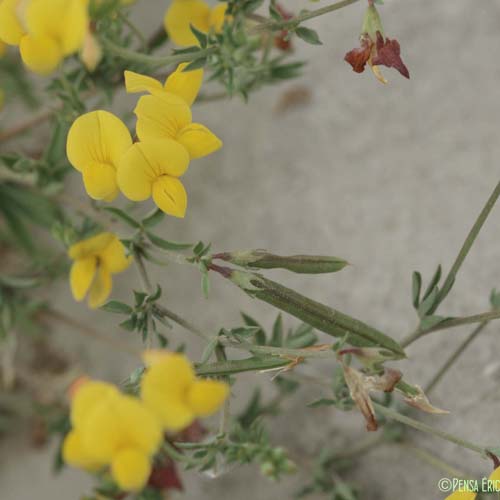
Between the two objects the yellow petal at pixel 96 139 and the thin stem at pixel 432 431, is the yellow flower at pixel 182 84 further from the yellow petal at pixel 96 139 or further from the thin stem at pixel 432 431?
the thin stem at pixel 432 431

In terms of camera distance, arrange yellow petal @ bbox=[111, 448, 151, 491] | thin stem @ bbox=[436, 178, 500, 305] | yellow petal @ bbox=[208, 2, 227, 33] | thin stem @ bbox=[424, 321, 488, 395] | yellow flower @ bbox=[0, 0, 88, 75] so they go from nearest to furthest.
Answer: yellow petal @ bbox=[111, 448, 151, 491], yellow flower @ bbox=[0, 0, 88, 75], thin stem @ bbox=[436, 178, 500, 305], thin stem @ bbox=[424, 321, 488, 395], yellow petal @ bbox=[208, 2, 227, 33]

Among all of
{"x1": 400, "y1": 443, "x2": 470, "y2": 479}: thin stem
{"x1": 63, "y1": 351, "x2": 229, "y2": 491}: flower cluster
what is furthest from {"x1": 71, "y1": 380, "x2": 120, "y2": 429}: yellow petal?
{"x1": 400, "y1": 443, "x2": 470, "y2": 479}: thin stem

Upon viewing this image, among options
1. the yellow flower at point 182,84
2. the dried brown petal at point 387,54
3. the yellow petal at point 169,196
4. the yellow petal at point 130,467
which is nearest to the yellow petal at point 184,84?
the yellow flower at point 182,84

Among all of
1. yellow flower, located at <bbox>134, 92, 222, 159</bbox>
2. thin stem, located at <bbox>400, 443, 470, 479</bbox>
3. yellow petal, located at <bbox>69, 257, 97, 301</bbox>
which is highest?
yellow flower, located at <bbox>134, 92, 222, 159</bbox>

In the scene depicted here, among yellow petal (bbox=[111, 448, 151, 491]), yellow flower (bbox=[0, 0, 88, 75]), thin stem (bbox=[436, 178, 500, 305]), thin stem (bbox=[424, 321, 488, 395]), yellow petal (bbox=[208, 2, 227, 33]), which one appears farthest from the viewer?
yellow petal (bbox=[208, 2, 227, 33])

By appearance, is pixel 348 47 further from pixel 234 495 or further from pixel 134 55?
pixel 234 495

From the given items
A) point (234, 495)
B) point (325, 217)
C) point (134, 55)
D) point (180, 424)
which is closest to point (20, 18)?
point (134, 55)

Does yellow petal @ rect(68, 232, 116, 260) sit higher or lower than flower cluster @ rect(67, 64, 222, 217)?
lower

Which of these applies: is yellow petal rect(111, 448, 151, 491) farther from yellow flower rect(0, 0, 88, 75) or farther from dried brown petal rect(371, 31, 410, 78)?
dried brown petal rect(371, 31, 410, 78)
